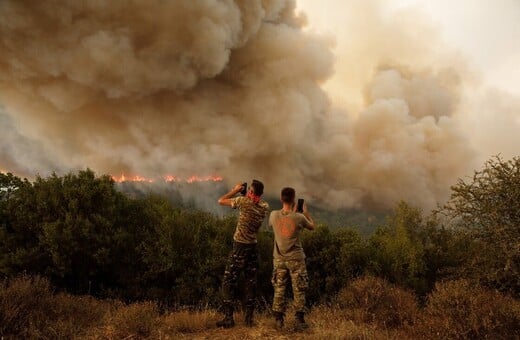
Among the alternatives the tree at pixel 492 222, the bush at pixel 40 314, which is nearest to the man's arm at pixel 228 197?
the bush at pixel 40 314

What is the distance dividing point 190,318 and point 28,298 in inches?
138

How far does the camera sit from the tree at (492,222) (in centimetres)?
1129

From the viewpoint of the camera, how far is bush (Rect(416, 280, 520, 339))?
6.34 metres

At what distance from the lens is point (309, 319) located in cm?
814

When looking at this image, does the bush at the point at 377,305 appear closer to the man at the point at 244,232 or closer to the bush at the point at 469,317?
the bush at the point at 469,317

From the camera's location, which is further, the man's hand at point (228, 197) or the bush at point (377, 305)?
the bush at point (377, 305)

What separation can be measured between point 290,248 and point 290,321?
213 centimetres

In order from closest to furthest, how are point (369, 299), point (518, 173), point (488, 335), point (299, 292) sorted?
point (488, 335) < point (299, 292) < point (369, 299) < point (518, 173)

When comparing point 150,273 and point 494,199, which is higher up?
point 494,199

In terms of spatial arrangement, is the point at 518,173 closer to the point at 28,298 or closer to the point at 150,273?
the point at 150,273

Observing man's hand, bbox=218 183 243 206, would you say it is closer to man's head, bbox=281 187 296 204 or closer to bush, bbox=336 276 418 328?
man's head, bbox=281 187 296 204

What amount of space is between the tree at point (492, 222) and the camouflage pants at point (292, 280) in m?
7.30

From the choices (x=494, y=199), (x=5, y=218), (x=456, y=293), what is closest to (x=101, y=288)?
(x=5, y=218)

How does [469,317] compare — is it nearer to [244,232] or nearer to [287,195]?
[287,195]
